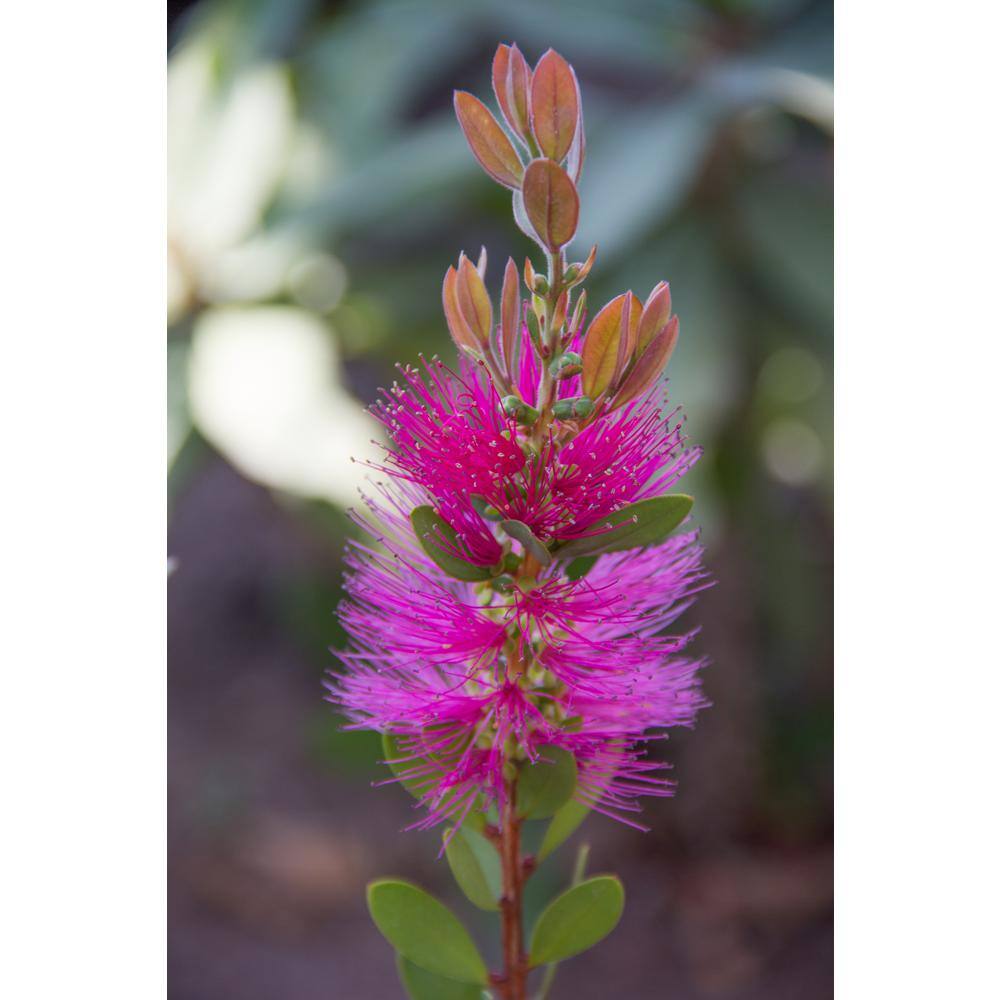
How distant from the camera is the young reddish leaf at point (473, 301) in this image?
0.33 m

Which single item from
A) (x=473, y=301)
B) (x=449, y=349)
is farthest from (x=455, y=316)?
(x=449, y=349)

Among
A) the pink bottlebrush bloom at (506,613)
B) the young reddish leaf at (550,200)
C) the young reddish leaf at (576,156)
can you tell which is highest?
the young reddish leaf at (576,156)

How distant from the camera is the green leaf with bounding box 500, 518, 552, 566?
0.33m

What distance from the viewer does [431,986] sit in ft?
1.29

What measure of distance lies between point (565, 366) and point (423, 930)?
0.20 m

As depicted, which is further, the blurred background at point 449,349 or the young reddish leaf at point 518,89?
the blurred background at point 449,349

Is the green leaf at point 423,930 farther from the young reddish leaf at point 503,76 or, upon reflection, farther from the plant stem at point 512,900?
the young reddish leaf at point 503,76

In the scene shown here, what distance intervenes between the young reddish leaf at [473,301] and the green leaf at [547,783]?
14 cm

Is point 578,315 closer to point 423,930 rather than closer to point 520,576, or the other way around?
point 520,576

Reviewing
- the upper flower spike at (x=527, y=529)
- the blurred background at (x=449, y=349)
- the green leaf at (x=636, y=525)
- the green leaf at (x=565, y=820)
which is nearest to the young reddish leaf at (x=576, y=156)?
the upper flower spike at (x=527, y=529)

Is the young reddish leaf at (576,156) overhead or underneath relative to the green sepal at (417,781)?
overhead

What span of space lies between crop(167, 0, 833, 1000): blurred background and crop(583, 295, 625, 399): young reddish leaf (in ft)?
2.54

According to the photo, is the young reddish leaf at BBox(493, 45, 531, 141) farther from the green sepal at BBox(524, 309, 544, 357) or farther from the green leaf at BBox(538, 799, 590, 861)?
the green leaf at BBox(538, 799, 590, 861)

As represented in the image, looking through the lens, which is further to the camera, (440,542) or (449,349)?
(449,349)
